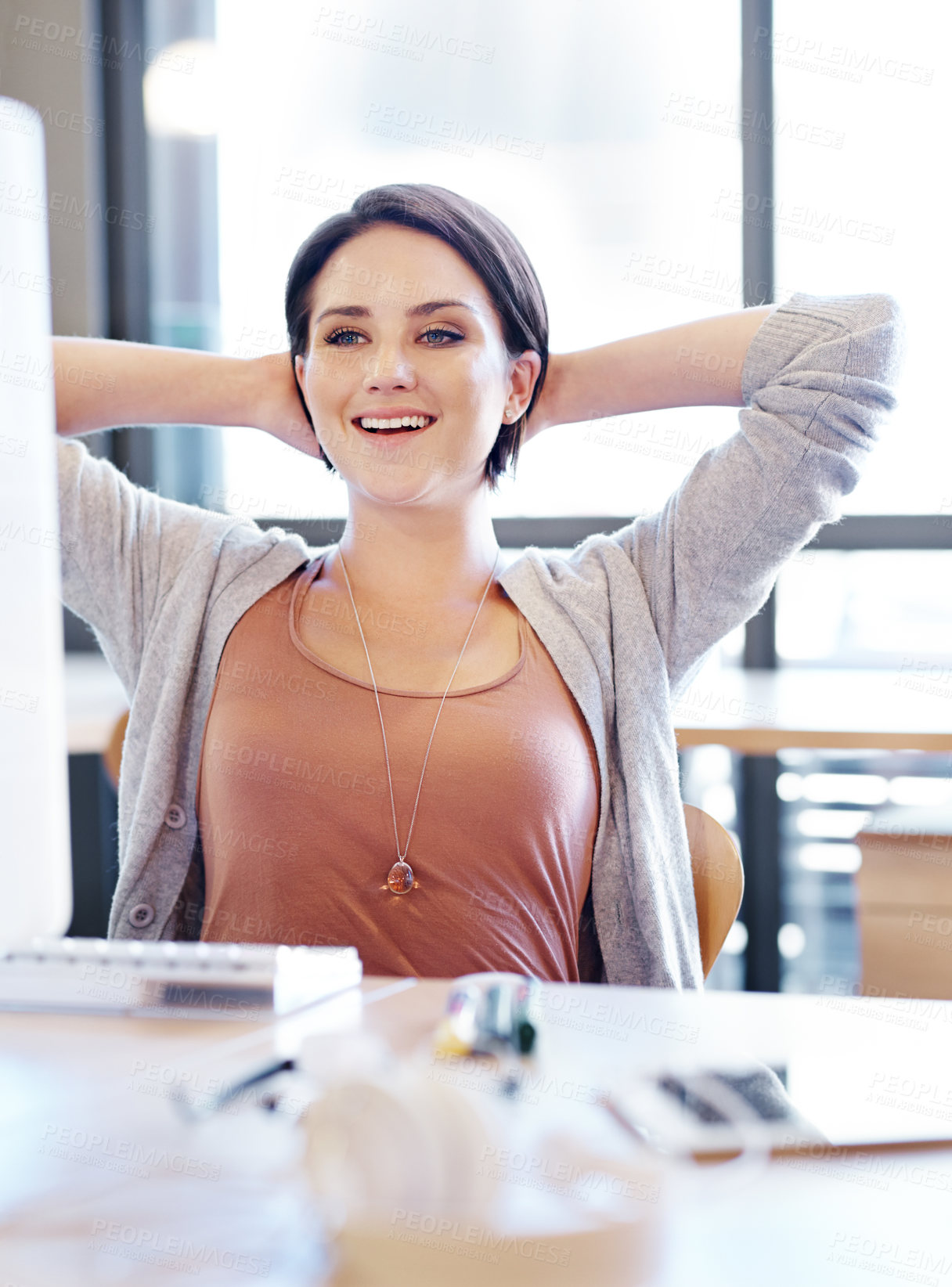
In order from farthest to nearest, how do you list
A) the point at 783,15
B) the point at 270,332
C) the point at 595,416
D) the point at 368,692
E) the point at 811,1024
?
the point at 270,332
the point at 783,15
the point at 595,416
the point at 368,692
the point at 811,1024

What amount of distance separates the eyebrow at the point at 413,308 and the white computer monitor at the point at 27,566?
2.26ft

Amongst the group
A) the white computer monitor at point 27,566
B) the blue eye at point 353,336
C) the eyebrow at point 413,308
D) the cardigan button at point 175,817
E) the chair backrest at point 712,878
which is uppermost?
the eyebrow at point 413,308

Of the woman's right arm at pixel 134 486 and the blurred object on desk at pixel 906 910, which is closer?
the woman's right arm at pixel 134 486

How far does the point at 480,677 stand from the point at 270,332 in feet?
5.31

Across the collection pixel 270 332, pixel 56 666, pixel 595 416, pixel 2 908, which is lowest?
pixel 2 908

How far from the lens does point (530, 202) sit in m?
2.44

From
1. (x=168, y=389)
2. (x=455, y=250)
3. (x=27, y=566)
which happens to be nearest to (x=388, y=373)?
(x=455, y=250)

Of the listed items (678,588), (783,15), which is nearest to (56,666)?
(678,588)

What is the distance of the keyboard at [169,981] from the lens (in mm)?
743

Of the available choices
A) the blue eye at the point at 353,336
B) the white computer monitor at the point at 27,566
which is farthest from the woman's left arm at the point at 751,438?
the white computer monitor at the point at 27,566

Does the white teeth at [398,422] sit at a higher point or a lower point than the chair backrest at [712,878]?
higher

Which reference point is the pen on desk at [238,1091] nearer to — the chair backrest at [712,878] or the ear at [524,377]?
the chair backrest at [712,878]

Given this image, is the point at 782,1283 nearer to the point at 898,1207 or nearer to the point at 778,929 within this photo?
the point at 898,1207

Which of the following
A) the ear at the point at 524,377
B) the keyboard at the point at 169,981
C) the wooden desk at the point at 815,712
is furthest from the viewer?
the wooden desk at the point at 815,712
